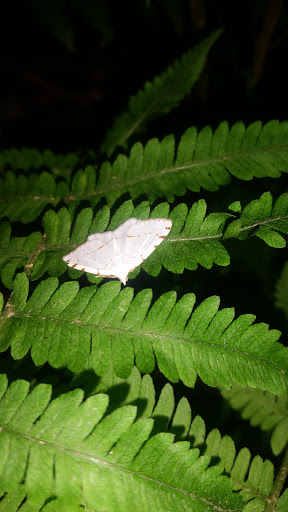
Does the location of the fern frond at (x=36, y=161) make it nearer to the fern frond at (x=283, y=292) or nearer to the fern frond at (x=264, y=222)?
the fern frond at (x=264, y=222)

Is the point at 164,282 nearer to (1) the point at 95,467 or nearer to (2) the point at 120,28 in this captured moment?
(1) the point at 95,467

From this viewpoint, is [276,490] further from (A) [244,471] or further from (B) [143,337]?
(B) [143,337]

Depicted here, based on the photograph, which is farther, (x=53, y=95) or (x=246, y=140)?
(x=53, y=95)

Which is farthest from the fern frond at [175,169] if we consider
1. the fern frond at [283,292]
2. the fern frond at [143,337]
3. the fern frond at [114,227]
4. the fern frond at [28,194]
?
the fern frond at [283,292]

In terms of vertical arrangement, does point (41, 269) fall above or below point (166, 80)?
below

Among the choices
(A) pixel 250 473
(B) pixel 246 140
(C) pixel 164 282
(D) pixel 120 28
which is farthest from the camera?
(D) pixel 120 28

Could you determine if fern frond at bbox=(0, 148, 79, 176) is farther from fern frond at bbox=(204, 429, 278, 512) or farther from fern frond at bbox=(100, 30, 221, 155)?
fern frond at bbox=(204, 429, 278, 512)

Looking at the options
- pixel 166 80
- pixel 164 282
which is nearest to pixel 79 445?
pixel 164 282

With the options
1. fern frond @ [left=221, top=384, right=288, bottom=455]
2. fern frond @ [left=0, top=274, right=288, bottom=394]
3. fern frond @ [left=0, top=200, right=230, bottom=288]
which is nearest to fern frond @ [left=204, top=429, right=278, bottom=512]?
fern frond @ [left=221, top=384, right=288, bottom=455]
